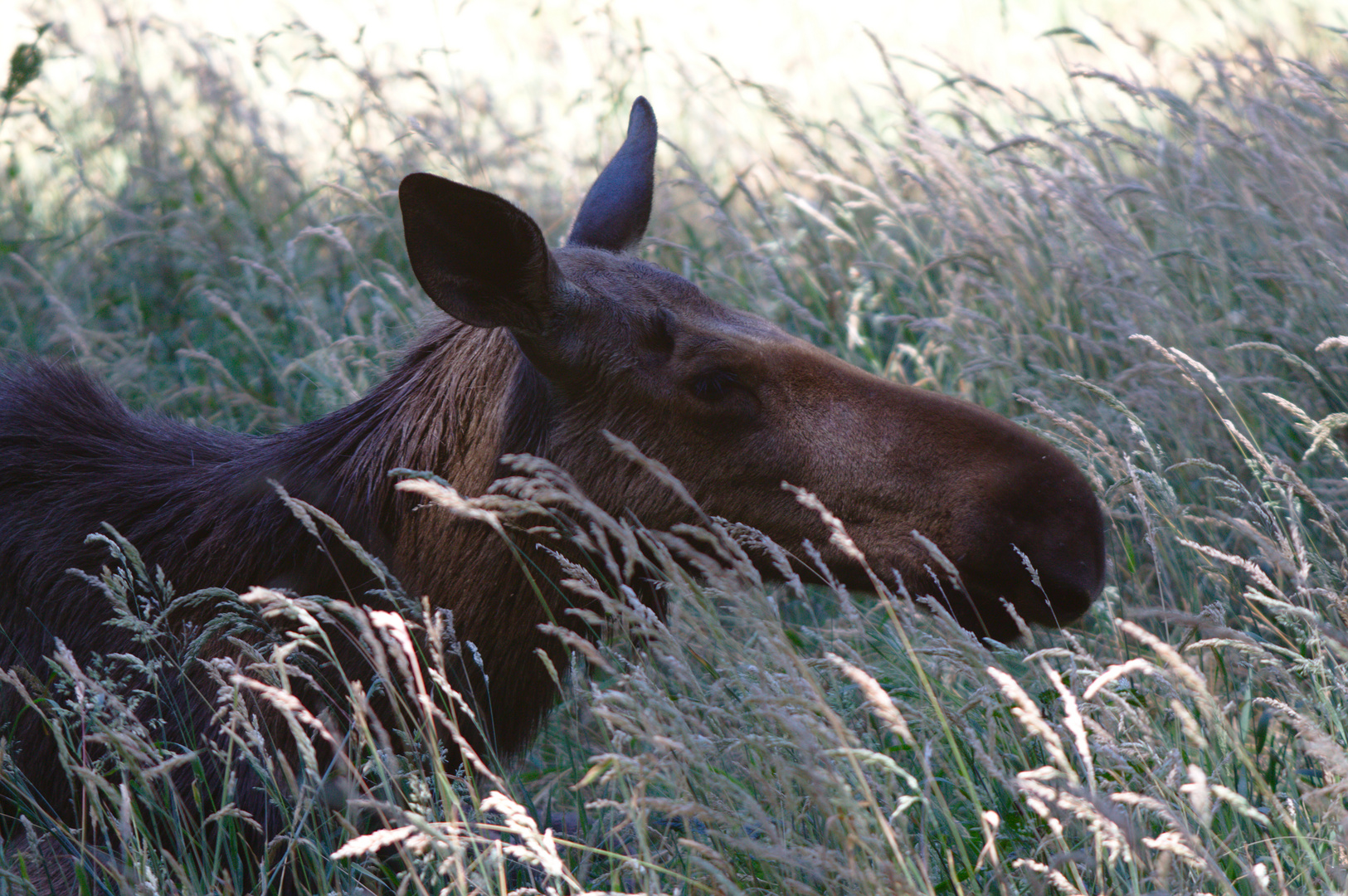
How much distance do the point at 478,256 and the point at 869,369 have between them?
252 cm

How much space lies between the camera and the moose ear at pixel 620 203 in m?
3.45

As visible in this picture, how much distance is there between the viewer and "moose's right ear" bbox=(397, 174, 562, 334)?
2.54 m

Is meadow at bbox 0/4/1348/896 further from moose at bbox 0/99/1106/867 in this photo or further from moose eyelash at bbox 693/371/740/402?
moose eyelash at bbox 693/371/740/402

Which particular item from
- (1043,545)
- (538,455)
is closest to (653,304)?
(538,455)

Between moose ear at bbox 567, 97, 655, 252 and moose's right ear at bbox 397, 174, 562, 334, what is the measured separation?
66 centimetres

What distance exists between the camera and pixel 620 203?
11.5 feet

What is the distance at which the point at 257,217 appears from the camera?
637 centimetres

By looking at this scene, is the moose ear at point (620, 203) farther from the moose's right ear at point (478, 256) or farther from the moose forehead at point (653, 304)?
the moose's right ear at point (478, 256)

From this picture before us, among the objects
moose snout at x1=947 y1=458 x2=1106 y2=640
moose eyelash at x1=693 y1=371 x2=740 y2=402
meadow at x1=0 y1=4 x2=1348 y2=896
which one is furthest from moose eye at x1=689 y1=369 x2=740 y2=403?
moose snout at x1=947 y1=458 x2=1106 y2=640

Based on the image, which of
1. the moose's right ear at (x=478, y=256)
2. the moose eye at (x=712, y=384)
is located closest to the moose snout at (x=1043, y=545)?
the moose eye at (x=712, y=384)

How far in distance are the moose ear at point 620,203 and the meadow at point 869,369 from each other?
0.98 metres

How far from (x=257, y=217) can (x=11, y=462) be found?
3.49 m

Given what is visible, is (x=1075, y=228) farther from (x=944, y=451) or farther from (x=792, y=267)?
(x=944, y=451)

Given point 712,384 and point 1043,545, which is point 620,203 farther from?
point 1043,545
